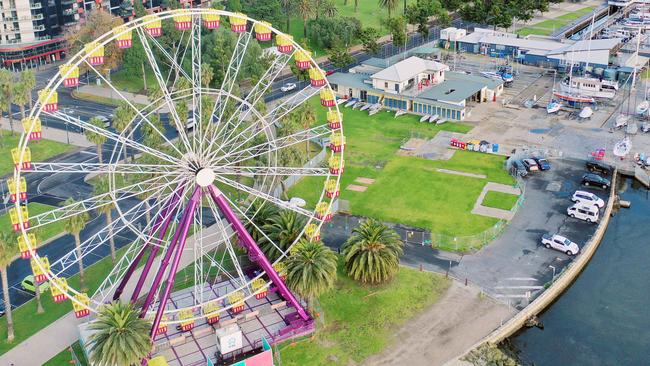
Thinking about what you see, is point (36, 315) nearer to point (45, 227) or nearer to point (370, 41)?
point (45, 227)

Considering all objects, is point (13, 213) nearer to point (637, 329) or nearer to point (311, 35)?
point (637, 329)

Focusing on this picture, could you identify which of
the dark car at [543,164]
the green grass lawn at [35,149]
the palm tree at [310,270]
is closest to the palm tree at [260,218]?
the palm tree at [310,270]

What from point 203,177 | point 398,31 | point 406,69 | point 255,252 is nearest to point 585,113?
point 406,69

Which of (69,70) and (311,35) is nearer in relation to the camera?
(69,70)

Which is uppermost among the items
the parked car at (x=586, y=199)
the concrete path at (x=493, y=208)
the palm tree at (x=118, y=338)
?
the palm tree at (x=118, y=338)

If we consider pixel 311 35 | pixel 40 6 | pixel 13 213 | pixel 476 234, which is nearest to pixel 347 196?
pixel 476 234

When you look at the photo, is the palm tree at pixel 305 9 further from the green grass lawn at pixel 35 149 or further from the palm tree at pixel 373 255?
the palm tree at pixel 373 255

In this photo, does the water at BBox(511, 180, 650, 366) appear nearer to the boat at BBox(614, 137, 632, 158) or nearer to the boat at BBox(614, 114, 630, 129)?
the boat at BBox(614, 137, 632, 158)
